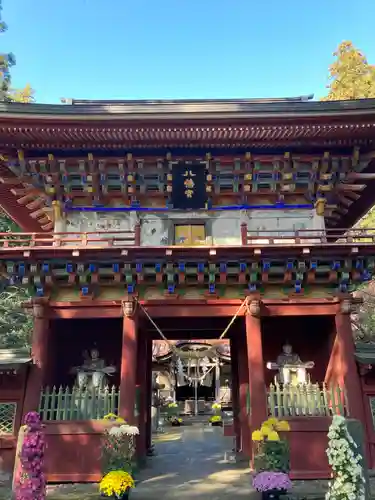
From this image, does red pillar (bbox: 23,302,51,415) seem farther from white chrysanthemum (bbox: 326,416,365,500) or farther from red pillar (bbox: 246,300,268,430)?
white chrysanthemum (bbox: 326,416,365,500)

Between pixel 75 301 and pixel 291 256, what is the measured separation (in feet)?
19.3

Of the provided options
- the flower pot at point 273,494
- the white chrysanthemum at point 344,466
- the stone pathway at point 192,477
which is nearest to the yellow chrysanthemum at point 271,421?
the stone pathway at point 192,477

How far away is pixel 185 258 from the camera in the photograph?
11.2 meters

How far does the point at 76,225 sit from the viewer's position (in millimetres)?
13242

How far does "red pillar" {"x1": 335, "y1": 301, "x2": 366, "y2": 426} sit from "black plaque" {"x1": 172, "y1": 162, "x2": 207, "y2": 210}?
5103 mm

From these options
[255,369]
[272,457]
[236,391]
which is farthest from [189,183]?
[272,457]

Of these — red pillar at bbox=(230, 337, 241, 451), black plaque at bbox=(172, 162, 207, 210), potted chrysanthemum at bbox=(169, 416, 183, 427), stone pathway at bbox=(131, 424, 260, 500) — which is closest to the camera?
stone pathway at bbox=(131, 424, 260, 500)

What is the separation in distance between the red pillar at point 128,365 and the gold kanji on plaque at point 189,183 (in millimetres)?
3770

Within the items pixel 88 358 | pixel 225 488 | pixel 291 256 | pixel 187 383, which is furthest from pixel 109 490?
pixel 187 383

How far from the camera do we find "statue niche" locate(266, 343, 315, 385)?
40.7ft

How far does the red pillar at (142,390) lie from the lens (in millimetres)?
13109

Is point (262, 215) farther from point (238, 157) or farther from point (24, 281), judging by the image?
point (24, 281)

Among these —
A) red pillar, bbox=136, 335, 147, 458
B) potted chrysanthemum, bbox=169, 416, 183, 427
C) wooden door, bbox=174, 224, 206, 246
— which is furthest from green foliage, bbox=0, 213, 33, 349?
wooden door, bbox=174, 224, 206, 246

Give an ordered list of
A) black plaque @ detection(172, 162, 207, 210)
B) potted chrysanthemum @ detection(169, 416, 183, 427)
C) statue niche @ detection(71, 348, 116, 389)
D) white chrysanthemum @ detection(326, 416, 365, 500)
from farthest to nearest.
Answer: potted chrysanthemum @ detection(169, 416, 183, 427)
black plaque @ detection(172, 162, 207, 210)
statue niche @ detection(71, 348, 116, 389)
white chrysanthemum @ detection(326, 416, 365, 500)
